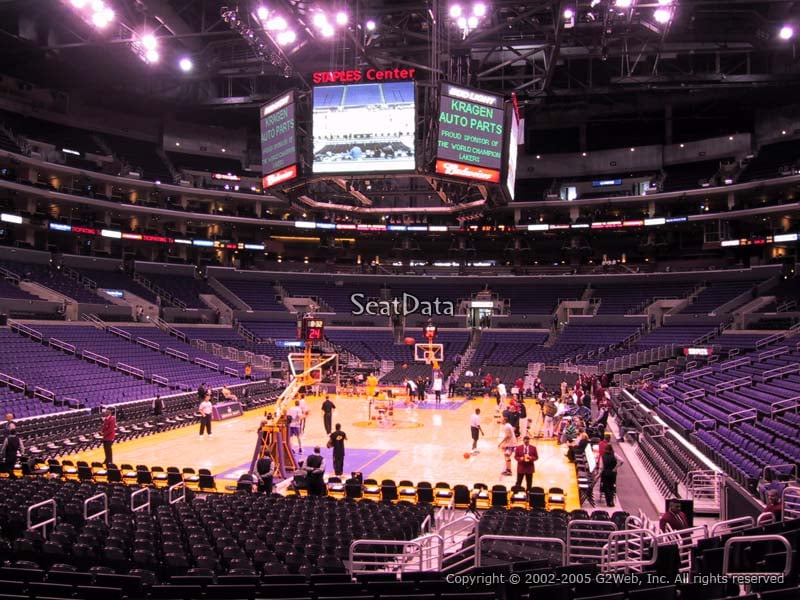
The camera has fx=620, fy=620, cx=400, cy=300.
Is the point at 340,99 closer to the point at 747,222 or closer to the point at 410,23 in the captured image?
the point at 410,23

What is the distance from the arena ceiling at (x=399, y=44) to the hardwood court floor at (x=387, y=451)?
37.4ft

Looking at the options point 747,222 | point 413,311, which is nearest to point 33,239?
point 413,311

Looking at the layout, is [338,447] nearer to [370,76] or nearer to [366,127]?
[366,127]

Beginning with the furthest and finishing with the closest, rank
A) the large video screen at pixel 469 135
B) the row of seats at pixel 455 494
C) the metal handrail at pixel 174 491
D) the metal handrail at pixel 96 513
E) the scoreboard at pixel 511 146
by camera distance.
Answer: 1. the scoreboard at pixel 511 146
2. the large video screen at pixel 469 135
3. the row of seats at pixel 455 494
4. the metal handrail at pixel 174 491
5. the metal handrail at pixel 96 513

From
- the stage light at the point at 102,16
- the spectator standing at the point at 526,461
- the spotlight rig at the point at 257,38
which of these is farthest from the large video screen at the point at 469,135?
the stage light at the point at 102,16

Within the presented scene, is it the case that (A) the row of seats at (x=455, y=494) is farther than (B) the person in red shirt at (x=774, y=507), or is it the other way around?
(A) the row of seats at (x=455, y=494)

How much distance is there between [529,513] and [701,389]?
16.0 metres

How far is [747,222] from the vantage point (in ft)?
149

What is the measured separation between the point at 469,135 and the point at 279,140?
558 centimetres

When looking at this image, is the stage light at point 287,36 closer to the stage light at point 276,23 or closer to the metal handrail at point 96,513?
the stage light at point 276,23

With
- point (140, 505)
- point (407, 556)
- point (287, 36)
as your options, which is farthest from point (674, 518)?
point (287, 36)

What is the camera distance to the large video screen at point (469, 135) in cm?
1666

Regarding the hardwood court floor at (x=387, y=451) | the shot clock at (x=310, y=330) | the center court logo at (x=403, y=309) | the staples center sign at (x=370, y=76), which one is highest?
the staples center sign at (x=370, y=76)

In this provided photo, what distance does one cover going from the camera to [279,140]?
18172mm
